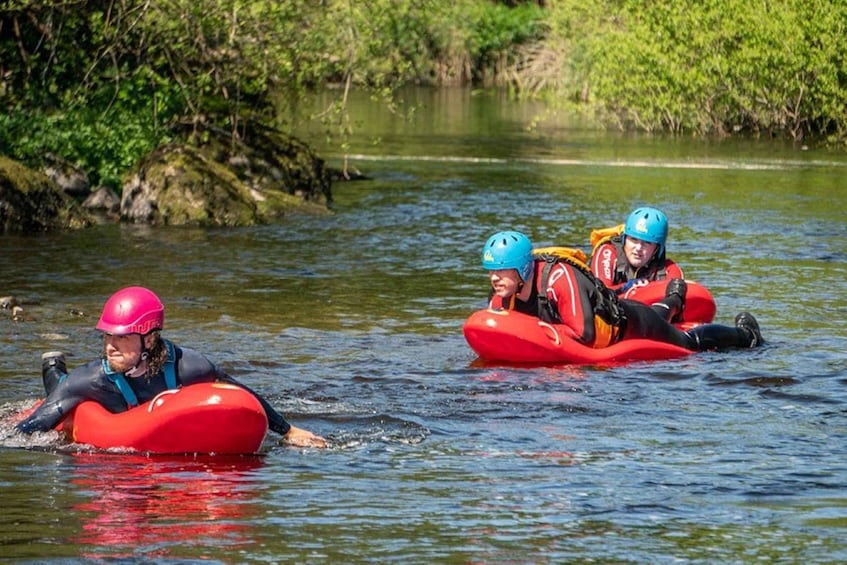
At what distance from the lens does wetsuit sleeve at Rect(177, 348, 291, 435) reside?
8984 millimetres

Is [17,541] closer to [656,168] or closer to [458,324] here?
[458,324]

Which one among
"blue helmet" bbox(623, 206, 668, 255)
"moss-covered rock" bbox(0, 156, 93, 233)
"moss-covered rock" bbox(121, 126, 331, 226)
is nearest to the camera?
"blue helmet" bbox(623, 206, 668, 255)

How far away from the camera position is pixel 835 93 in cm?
3175

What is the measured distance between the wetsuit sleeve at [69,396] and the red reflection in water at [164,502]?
0.29 m

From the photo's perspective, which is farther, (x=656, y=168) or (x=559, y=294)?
(x=656, y=168)

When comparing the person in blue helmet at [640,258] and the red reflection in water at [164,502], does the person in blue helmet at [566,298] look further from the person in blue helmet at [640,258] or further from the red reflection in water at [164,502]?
the red reflection in water at [164,502]

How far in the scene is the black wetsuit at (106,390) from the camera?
890 cm

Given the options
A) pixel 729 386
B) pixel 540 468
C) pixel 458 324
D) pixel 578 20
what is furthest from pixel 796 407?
pixel 578 20

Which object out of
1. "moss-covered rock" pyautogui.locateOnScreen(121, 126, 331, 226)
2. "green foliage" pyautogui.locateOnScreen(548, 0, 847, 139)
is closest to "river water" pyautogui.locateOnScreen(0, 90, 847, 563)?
"moss-covered rock" pyautogui.locateOnScreen(121, 126, 331, 226)

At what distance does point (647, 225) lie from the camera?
1295cm

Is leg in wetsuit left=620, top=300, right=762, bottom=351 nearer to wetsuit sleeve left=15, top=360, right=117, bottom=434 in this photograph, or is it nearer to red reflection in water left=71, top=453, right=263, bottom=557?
red reflection in water left=71, top=453, right=263, bottom=557

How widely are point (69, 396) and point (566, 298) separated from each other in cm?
420

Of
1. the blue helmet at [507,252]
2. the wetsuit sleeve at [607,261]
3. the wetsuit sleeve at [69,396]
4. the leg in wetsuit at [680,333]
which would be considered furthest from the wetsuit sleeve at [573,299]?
the wetsuit sleeve at [69,396]

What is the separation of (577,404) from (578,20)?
110 feet
